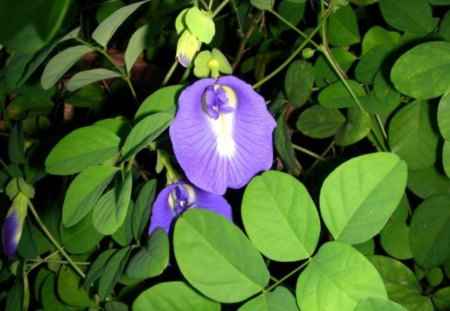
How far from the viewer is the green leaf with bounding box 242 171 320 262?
0.55 meters

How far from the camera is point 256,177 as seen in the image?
554 mm

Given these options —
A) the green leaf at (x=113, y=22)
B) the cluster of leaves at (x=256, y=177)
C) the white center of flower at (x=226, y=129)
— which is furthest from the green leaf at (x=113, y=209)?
the green leaf at (x=113, y=22)

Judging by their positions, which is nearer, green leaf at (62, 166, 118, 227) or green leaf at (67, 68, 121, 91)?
green leaf at (62, 166, 118, 227)

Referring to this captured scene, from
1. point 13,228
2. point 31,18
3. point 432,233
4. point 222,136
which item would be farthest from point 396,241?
point 31,18

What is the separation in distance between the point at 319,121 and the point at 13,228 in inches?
20.7

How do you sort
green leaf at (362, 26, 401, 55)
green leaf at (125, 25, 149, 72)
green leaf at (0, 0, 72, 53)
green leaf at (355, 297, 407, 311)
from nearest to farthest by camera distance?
1. green leaf at (0, 0, 72, 53)
2. green leaf at (355, 297, 407, 311)
3. green leaf at (125, 25, 149, 72)
4. green leaf at (362, 26, 401, 55)

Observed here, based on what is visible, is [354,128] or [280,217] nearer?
[280,217]

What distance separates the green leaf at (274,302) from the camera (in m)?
0.53

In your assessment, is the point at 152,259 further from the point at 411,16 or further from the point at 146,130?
the point at 411,16

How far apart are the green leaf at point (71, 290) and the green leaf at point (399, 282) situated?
469 mm

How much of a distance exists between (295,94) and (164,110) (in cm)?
25

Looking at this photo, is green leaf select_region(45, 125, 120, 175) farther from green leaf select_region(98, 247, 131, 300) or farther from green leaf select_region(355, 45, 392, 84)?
green leaf select_region(355, 45, 392, 84)

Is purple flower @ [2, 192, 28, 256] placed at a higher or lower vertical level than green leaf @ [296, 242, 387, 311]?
lower

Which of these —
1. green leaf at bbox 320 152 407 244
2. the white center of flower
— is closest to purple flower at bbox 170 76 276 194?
the white center of flower
